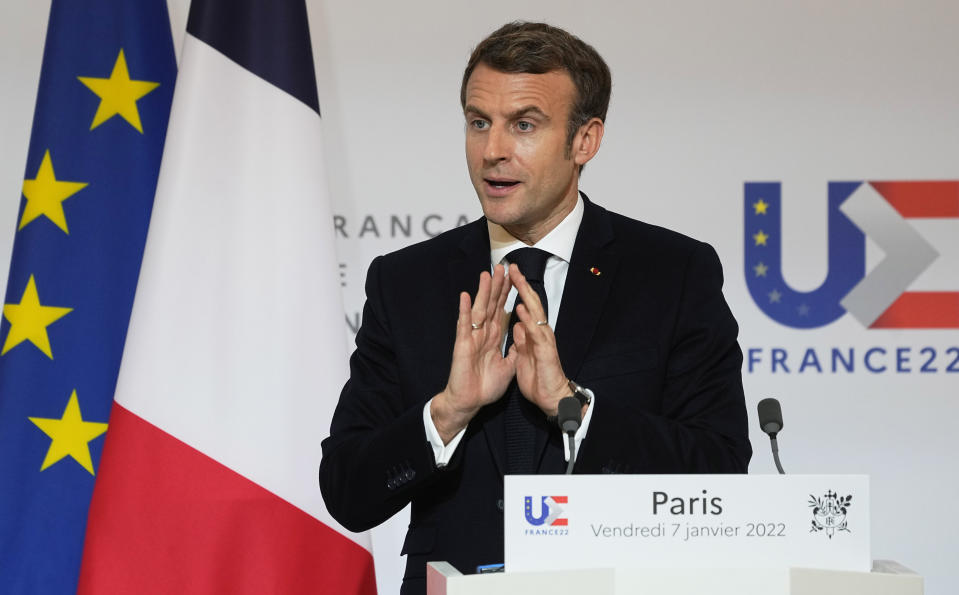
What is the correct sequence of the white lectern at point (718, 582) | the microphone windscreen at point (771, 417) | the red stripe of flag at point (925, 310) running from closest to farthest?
the white lectern at point (718, 582), the microphone windscreen at point (771, 417), the red stripe of flag at point (925, 310)

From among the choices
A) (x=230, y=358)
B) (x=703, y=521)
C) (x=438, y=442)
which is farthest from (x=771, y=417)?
(x=230, y=358)

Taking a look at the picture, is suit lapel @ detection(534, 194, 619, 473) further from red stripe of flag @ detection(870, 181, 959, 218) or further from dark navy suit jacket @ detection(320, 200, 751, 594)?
red stripe of flag @ detection(870, 181, 959, 218)

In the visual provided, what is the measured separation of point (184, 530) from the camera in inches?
120

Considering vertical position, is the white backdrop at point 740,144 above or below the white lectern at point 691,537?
above

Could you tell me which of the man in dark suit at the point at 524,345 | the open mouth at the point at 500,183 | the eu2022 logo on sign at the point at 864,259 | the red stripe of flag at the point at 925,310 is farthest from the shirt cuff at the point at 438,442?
the red stripe of flag at the point at 925,310

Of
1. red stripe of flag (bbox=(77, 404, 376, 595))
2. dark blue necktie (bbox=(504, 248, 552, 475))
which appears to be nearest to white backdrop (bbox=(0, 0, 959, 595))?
red stripe of flag (bbox=(77, 404, 376, 595))

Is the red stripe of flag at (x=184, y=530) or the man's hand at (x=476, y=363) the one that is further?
the red stripe of flag at (x=184, y=530)

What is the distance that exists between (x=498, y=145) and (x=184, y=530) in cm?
156

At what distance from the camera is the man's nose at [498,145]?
6.88 ft

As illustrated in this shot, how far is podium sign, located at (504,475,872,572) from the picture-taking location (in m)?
1.53

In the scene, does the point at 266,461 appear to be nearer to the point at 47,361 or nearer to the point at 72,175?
the point at 47,361

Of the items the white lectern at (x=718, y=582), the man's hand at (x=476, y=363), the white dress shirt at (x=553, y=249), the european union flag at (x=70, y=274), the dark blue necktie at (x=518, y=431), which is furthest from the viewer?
the european union flag at (x=70, y=274)

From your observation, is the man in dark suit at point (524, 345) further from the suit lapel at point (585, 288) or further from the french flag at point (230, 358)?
the french flag at point (230, 358)

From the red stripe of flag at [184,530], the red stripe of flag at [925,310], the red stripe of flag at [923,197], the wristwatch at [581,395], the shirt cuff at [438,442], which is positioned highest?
the red stripe of flag at [923,197]
